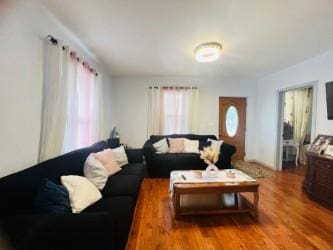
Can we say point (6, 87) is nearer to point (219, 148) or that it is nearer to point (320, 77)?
point (219, 148)

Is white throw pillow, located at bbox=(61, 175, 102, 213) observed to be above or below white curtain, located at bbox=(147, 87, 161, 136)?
below

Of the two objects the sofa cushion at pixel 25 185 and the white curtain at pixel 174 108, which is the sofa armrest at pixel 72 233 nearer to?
the sofa cushion at pixel 25 185

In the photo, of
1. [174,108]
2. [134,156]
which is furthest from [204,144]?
[134,156]

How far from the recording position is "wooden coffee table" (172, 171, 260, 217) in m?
2.59

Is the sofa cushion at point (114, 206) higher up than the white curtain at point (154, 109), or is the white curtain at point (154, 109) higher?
the white curtain at point (154, 109)

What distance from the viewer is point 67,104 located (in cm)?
270

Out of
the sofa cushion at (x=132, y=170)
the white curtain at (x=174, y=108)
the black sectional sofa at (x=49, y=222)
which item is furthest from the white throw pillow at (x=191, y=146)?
the black sectional sofa at (x=49, y=222)

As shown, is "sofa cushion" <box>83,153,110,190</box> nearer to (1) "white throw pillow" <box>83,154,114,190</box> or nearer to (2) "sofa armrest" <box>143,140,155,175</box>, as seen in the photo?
(1) "white throw pillow" <box>83,154,114,190</box>

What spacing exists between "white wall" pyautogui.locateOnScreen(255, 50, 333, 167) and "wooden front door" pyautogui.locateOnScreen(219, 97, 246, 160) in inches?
16.9

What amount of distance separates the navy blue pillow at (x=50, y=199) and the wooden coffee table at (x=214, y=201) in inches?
52.8

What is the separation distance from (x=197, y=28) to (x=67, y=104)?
2.03 m

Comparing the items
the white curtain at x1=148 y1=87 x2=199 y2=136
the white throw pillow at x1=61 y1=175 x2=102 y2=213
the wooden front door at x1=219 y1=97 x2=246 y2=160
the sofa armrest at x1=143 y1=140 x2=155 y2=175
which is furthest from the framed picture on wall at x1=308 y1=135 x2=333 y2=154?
the white throw pillow at x1=61 y1=175 x2=102 y2=213

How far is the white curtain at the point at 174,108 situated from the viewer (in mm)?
5684

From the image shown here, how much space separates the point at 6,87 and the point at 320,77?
471 cm
